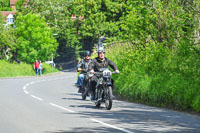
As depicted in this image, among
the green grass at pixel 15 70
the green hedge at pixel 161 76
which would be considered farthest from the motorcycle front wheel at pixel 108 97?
the green grass at pixel 15 70

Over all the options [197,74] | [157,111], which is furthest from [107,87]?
[197,74]

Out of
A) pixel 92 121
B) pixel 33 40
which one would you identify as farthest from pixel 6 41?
pixel 92 121

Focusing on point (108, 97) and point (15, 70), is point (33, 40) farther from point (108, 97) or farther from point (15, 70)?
point (108, 97)

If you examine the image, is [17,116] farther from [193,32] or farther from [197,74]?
[193,32]

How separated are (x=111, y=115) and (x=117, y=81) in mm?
7802

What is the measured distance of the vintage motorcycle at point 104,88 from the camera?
13273 millimetres

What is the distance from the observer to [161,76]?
51.5 ft

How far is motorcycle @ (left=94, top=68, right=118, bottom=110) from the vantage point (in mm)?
13273

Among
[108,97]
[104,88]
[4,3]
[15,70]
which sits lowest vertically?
[15,70]

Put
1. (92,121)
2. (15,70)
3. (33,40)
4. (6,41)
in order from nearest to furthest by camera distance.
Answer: (92,121) → (15,70) → (33,40) → (6,41)

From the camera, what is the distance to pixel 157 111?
13195mm

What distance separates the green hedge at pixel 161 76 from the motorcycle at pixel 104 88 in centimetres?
191

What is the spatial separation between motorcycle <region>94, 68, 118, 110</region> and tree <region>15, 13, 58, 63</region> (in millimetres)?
46416

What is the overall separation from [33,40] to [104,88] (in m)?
49.2
